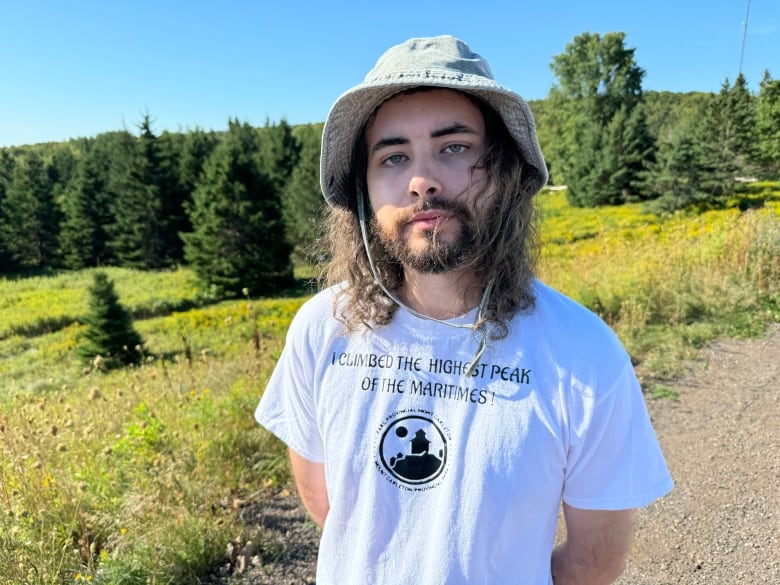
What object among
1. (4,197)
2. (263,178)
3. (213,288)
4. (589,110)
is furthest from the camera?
(589,110)

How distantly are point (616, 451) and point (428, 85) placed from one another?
38.0 inches

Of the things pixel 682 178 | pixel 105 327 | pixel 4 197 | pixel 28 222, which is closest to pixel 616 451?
pixel 105 327

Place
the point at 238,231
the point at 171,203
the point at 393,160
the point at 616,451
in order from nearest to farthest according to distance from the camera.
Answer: the point at 616,451
the point at 393,160
the point at 238,231
the point at 171,203

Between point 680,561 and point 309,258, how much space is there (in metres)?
2.45

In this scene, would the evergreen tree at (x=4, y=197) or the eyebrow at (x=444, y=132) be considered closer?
the eyebrow at (x=444, y=132)

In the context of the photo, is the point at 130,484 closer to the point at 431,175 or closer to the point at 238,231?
the point at 431,175

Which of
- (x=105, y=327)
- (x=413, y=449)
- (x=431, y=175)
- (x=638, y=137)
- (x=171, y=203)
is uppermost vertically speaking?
(x=638, y=137)

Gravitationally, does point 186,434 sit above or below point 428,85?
below

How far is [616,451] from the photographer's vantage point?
113 cm

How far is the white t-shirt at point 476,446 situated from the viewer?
1134 millimetres

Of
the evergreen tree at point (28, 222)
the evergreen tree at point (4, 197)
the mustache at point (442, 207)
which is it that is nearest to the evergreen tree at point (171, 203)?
the evergreen tree at point (28, 222)

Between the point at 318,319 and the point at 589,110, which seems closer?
the point at 318,319

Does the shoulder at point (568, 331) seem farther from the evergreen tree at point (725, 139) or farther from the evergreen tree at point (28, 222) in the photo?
the evergreen tree at point (28, 222)

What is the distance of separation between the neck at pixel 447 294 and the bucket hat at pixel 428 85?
0.36 metres
